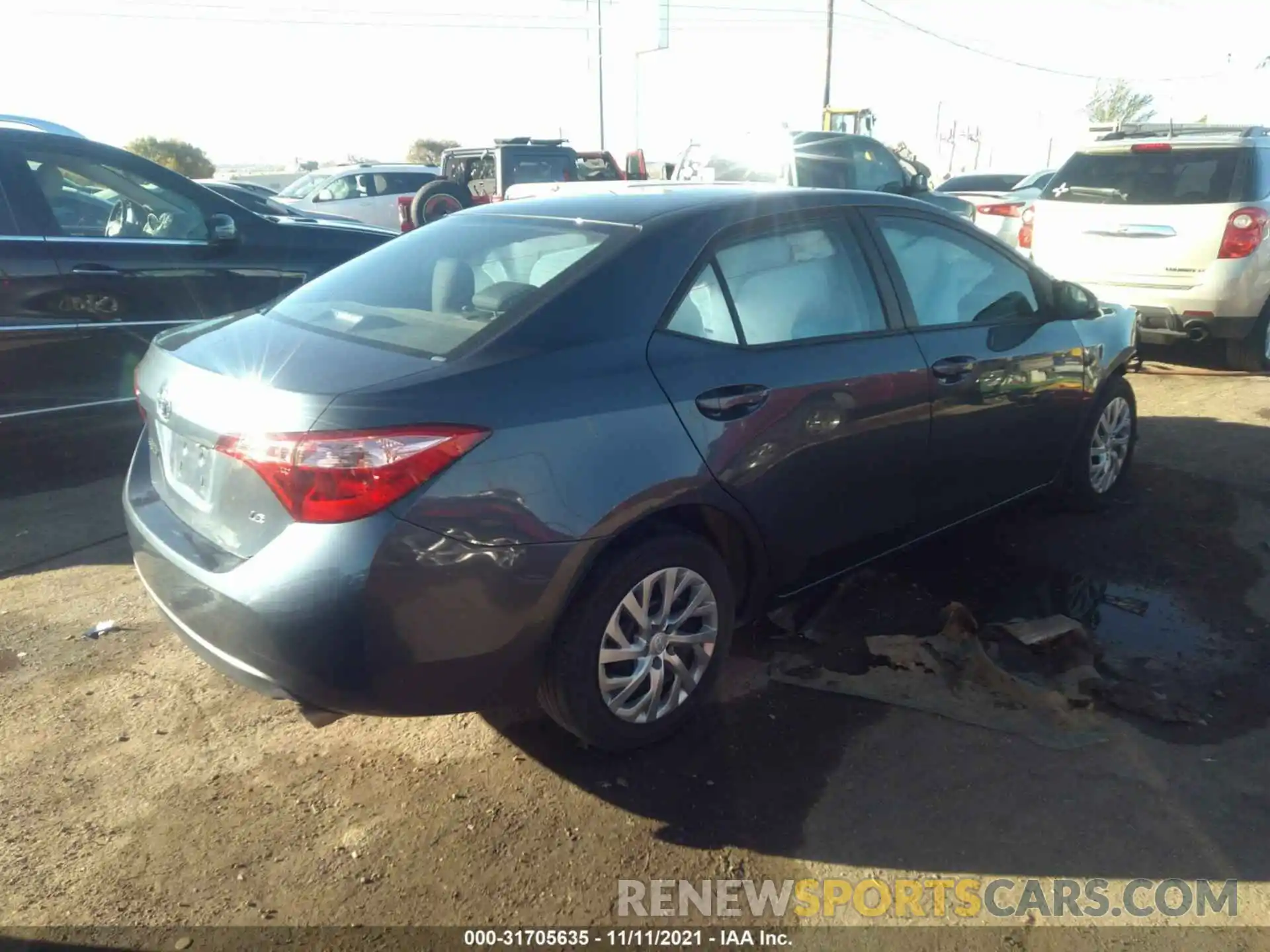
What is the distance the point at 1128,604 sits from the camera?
3990 mm

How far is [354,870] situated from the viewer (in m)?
2.57

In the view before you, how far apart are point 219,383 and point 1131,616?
3401 millimetres

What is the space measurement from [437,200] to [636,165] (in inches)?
212

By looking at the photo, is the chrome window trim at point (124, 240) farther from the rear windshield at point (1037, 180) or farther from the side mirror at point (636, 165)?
the side mirror at point (636, 165)

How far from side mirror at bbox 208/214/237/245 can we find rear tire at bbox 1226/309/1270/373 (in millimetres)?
7160

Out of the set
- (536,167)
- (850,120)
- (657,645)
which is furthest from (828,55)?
(657,645)

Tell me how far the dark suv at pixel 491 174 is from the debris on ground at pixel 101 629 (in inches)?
420

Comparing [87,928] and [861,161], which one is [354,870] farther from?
[861,161]

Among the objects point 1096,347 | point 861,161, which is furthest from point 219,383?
point 861,161

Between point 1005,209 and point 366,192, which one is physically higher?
point 1005,209

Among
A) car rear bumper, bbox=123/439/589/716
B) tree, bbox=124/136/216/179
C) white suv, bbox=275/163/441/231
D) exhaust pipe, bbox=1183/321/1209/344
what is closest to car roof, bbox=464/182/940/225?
car rear bumper, bbox=123/439/589/716

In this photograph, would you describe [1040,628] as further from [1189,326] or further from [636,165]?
[636,165]

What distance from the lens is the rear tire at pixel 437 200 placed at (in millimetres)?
13953

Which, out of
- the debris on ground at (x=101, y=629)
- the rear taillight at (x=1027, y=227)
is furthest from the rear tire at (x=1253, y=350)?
the debris on ground at (x=101, y=629)
